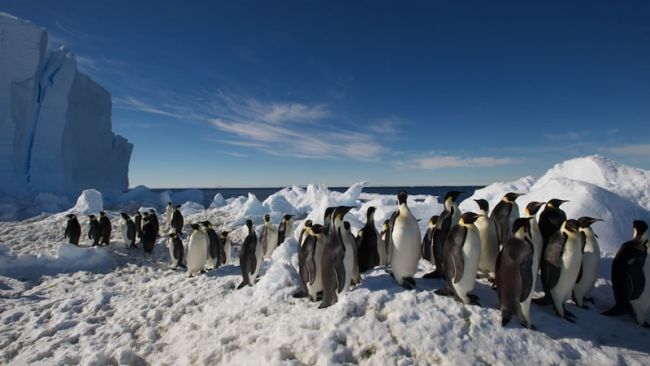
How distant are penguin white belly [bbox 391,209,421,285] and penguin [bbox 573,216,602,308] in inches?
82.6

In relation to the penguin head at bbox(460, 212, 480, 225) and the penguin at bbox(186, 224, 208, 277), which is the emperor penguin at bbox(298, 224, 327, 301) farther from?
the penguin at bbox(186, 224, 208, 277)

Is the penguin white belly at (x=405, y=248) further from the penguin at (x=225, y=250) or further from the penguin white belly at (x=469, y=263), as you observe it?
the penguin at (x=225, y=250)

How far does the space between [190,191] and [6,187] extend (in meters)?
14.6

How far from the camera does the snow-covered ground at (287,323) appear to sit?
355 centimetres

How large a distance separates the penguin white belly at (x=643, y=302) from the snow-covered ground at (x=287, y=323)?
0.13 m

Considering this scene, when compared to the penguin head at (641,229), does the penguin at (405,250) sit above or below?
below

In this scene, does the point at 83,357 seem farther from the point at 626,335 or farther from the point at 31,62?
the point at 31,62

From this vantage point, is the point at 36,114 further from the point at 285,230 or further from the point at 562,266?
the point at 562,266

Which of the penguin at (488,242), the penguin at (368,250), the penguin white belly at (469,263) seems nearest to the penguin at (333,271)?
the penguin at (368,250)

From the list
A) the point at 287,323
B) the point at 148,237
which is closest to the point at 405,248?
the point at 287,323

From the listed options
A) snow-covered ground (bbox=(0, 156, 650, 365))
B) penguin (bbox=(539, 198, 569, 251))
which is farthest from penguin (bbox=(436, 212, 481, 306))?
penguin (bbox=(539, 198, 569, 251))

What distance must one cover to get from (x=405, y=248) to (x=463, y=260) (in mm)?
766

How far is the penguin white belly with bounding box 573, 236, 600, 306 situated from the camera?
4488 millimetres

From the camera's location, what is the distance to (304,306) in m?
4.76
